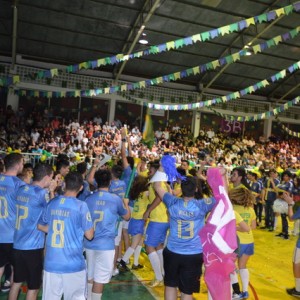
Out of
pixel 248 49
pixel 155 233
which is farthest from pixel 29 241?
pixel 248 49

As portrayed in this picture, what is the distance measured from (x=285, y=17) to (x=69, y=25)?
981 cm

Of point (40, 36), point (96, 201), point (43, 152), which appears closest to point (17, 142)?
point (43, 152)

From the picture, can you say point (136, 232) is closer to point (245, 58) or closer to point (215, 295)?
point (215, 295)

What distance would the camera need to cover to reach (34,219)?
3.79 meters

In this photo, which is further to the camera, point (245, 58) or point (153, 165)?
point (245, 58)

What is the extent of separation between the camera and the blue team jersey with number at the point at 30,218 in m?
3.78

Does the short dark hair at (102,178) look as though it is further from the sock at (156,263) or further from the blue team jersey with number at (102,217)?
the sock at (156,263)

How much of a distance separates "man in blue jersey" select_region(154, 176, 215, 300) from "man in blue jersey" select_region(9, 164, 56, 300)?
1.37 metres

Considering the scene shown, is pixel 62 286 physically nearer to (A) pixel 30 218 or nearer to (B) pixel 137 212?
(A) pixel 30 218

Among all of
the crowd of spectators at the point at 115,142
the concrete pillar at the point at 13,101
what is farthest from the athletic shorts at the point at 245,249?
the concrete pillar at the point at 13,101

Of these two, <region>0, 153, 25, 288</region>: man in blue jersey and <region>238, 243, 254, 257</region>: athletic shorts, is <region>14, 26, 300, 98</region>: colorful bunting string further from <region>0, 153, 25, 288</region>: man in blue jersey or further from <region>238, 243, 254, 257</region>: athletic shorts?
<region>0, 153, 25, 288</region>: man in blue jersey

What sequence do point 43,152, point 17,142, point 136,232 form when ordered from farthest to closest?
point 17,142, point 43,152, point 136,232

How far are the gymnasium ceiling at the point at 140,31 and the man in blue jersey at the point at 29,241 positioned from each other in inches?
483

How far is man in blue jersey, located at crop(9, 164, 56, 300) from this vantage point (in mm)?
3758
